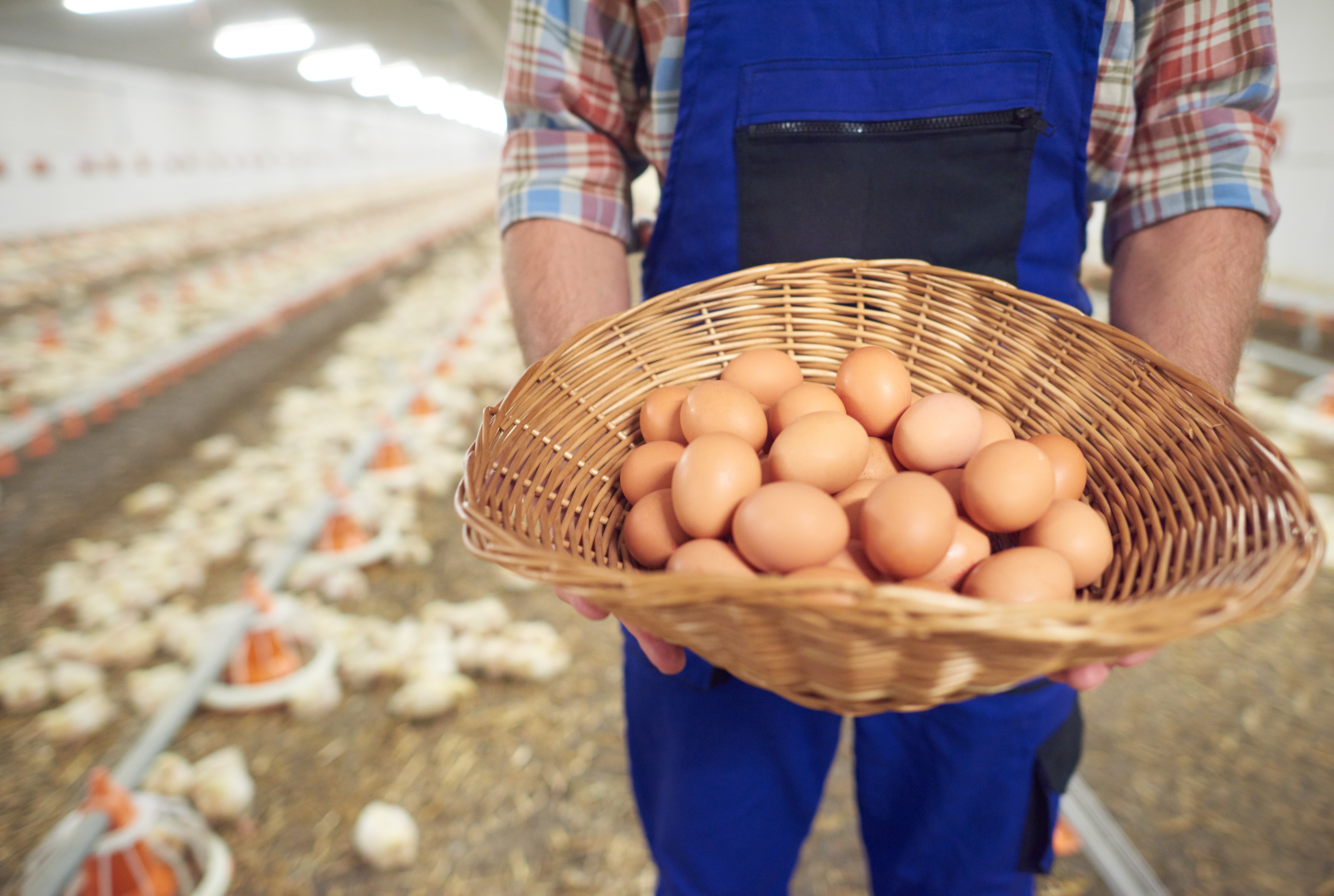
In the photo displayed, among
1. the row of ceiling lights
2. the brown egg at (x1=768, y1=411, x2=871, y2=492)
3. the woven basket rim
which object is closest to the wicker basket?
the woven basket rim

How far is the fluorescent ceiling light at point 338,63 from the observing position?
9328 millimetres

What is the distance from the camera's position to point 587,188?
1208 mm

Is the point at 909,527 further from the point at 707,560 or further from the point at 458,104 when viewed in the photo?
the point at 458,104

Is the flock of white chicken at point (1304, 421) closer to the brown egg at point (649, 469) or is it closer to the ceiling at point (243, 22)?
the brown egg at point (649, 469)

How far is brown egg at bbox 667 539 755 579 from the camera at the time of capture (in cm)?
80

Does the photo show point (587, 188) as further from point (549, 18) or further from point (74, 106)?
point (74, 106)

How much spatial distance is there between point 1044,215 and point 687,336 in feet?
1.78

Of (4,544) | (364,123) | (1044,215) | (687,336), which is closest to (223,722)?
(4,544)

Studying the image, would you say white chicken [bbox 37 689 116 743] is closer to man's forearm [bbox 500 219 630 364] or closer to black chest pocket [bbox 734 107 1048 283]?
man's forearm [bbox 500 219 630 364]

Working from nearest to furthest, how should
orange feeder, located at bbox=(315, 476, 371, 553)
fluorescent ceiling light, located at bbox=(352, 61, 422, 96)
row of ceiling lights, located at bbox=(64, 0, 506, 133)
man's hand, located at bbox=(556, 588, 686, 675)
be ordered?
1. man's hand, located at bbox=(556, 588, 686, 675)
2. orange feeder, located at bbox=(315, 476, 371, 553)
3. row of ceiling lights, located at bbox=(64, 0, 506, 133)
4. fluorescent ceiling light, located at bbox=(352, 61, 422, 96)

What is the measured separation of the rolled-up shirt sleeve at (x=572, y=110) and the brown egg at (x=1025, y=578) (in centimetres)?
80

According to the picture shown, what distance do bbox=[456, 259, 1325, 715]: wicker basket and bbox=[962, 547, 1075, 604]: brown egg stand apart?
0.06 meters

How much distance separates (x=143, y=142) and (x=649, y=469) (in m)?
11.8

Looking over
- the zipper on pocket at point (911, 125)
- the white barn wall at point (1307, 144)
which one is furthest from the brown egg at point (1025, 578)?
the white barn wall at point (1307, 144)
